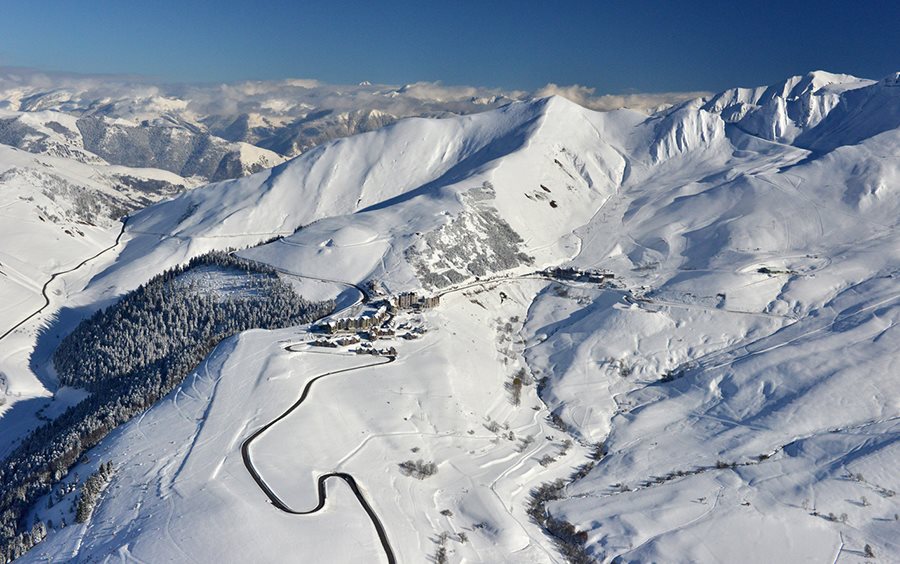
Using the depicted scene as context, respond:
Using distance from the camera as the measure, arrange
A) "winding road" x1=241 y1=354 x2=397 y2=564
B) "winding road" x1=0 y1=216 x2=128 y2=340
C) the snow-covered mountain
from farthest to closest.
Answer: "winding road" x1=0 y1=216 x2=128 y2=340
the snow-covered mountain
"winding road" x1=241 y1=354 x2=397 y2=564

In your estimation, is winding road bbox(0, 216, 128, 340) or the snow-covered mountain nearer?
the snow-covered mountain

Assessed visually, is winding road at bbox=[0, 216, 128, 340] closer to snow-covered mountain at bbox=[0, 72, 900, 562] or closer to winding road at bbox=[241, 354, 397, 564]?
snow-covered mountain at bbox=[0, 72, 900, 562]

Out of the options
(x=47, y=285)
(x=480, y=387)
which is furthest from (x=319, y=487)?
(x=47, y=285)

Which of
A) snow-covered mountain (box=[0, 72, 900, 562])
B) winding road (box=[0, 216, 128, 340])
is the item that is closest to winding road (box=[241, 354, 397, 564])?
snow-covered mountain (box=[0, 72, 900, 562])

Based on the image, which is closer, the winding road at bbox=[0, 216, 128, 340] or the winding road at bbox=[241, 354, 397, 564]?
the winding road at bbox=[241, 354, 397, 564]

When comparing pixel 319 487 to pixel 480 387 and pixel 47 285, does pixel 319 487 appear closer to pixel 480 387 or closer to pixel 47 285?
pixel 480 387

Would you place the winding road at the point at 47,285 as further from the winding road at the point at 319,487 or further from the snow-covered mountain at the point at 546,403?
the winding road at the point at 319,487

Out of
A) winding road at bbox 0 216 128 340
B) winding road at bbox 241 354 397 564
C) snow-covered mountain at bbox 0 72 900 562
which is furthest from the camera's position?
winding road at bbox 0 216 128 340

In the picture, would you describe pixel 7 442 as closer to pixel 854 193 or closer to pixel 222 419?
pixel 222 419
